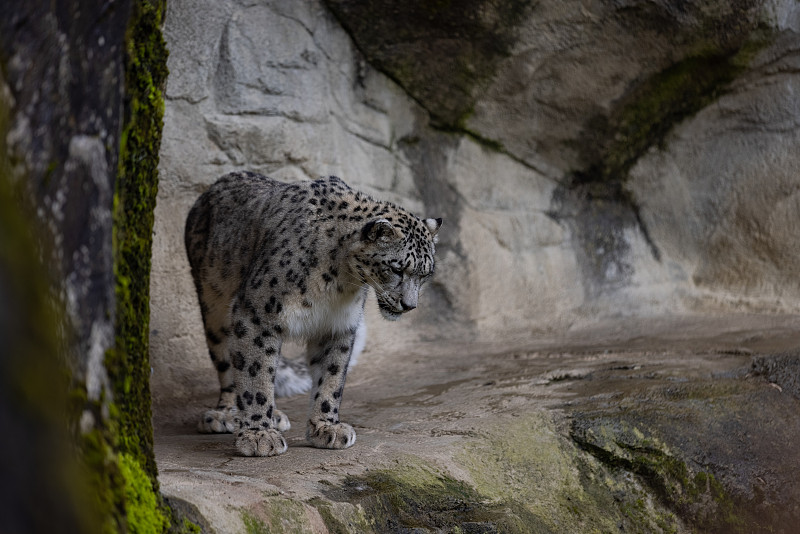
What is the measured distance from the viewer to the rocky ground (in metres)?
3.83

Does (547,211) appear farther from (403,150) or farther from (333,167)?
(333,167)

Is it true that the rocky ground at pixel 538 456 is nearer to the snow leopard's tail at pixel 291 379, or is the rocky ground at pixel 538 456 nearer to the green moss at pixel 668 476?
the green moss at pixel 668 476

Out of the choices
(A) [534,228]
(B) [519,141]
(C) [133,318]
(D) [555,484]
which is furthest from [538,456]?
(B) [519,141]

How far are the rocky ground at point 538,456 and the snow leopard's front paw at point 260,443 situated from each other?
74 mm

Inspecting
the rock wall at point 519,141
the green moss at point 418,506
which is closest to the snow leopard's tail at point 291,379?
the rock wall at point 519,141

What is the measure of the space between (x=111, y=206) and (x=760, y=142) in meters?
7.69

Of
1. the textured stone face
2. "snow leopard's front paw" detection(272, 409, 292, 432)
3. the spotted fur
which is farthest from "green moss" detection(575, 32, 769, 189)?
the textured stone face

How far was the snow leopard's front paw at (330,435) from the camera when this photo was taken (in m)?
4.64

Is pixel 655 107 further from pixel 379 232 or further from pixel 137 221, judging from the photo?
pixel 137 221

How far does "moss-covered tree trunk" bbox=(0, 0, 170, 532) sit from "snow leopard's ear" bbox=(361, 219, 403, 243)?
80.1 inches

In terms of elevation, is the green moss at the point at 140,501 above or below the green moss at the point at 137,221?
below

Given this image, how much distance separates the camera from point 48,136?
256cm

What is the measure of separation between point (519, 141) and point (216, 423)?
4.96 m

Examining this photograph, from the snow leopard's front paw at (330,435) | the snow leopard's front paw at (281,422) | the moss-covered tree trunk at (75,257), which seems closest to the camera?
the moss-covered tree trunk at (75,257)
